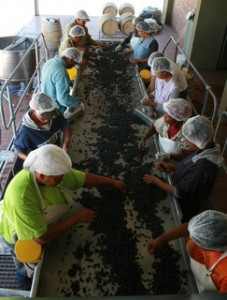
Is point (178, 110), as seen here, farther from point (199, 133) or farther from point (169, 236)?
point (169, 236)

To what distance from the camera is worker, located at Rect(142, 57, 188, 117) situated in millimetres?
3439

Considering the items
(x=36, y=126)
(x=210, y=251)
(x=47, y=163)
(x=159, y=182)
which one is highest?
(x=47, y=163)

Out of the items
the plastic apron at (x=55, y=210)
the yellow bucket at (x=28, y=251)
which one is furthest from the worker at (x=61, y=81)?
the yellow bucket at (x=28, y=251)

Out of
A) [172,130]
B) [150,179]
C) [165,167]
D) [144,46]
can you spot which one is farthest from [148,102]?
[144,46]

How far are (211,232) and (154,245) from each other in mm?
452

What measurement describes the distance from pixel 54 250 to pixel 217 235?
109 cm

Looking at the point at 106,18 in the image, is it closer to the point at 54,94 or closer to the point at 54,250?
the point at 54,94

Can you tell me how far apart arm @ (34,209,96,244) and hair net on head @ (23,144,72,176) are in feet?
1.29

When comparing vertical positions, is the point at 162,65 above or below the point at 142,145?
above

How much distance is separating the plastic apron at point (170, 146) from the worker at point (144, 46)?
247 cm

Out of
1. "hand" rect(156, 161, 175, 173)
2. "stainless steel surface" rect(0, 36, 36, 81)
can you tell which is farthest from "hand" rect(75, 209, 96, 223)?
"stainless steel surface" rect(0, 36, 36, 81)

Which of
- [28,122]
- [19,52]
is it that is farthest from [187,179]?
[19,52]

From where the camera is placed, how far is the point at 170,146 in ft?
9.27

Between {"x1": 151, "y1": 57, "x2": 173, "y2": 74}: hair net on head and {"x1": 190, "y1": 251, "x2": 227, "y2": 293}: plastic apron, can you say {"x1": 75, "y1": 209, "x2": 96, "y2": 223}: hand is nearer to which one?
{"x1": 190, "y1": 251, "x2": 227, "y2": 293}: plastic apron
